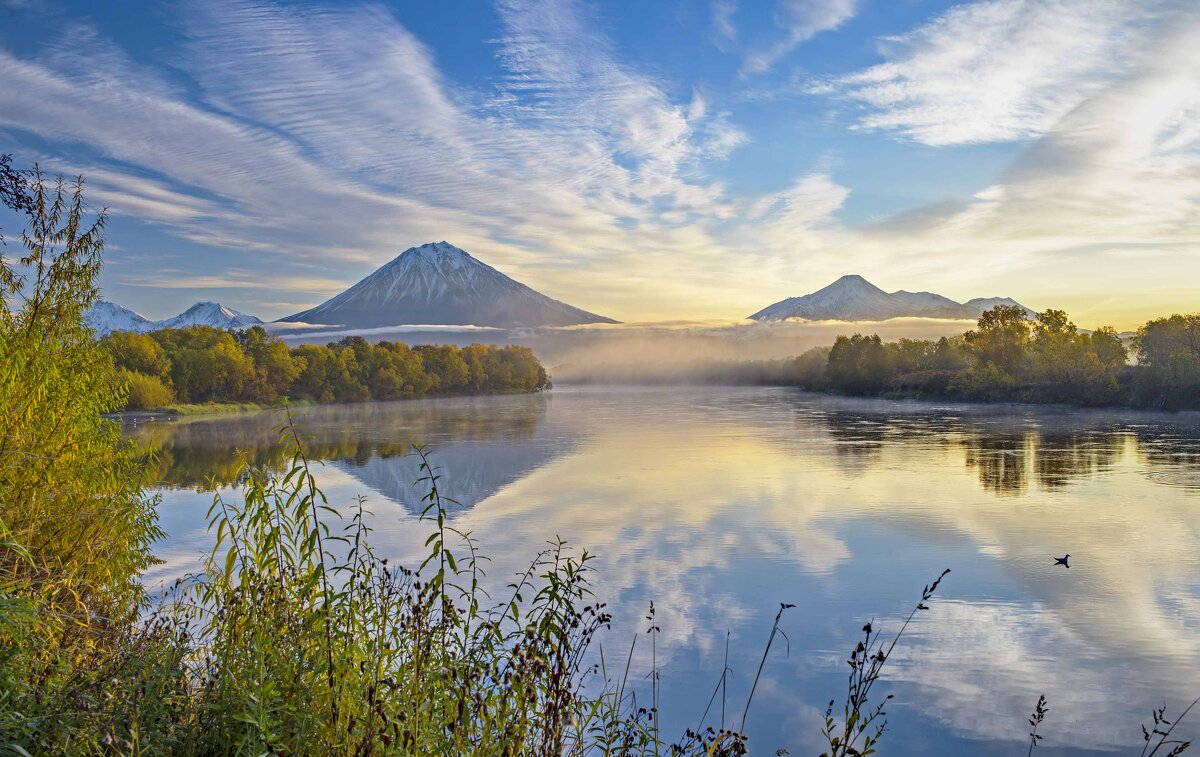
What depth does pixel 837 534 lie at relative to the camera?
1428cm

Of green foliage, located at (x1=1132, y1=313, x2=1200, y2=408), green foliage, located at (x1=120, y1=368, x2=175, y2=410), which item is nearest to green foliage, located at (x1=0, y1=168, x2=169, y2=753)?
green foliage, located at (x1=120, y1=368, x2=175, y2=410)

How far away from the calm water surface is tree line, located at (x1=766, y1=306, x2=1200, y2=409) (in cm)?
2404

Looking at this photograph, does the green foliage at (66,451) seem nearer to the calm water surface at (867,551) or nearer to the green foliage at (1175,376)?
the calm water surface at (867,551)

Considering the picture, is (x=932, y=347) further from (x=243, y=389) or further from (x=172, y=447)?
(x=172, y=447)

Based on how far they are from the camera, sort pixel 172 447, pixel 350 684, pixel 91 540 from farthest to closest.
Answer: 1. pixel 172 447
2. pixel 91 540
3. pixel 350 684

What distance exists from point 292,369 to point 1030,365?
67.6 meters

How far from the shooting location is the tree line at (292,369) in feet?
205

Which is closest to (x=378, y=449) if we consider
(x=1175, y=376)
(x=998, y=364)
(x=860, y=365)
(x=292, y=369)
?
(x=292, y=369)

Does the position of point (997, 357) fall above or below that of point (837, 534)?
above

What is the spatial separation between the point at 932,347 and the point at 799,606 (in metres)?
84.2

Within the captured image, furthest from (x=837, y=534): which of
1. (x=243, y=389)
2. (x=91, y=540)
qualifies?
(x=243, y=389)

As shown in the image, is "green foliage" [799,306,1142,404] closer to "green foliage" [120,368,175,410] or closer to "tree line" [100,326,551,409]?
"tree line" [100,326,551,409]

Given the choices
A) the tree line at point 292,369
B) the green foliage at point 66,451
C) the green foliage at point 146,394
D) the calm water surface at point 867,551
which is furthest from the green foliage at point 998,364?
the green foliage at point 146,394

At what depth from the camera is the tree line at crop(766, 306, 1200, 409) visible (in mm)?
51000
